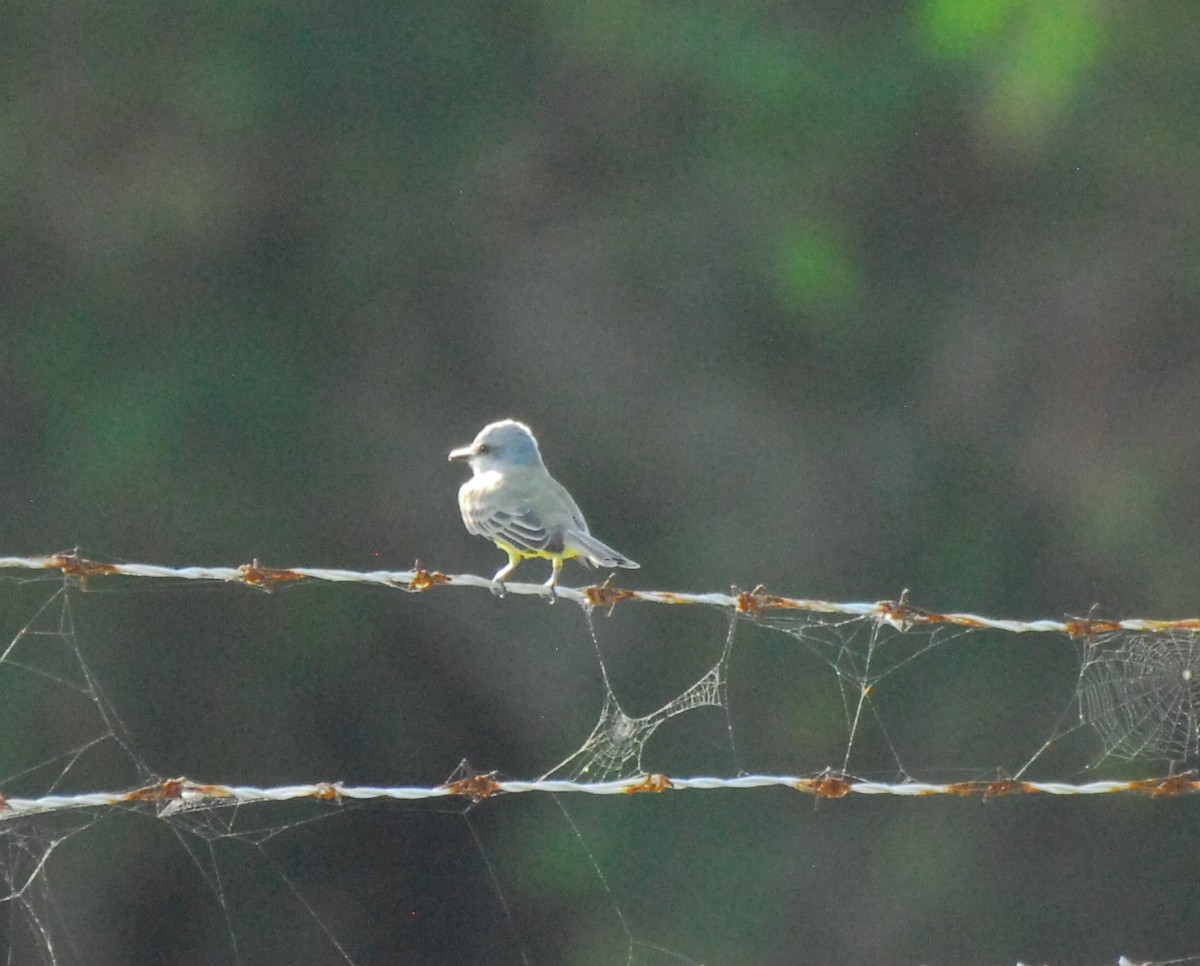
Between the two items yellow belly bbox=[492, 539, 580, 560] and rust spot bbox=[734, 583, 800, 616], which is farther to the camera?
yellow belly bbox=[492, 539, 580, 560]

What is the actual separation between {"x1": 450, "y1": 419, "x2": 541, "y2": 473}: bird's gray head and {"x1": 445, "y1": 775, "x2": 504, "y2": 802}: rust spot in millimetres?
2205

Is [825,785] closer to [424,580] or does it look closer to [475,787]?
[475,787]

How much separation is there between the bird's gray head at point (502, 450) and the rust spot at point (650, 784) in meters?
2.19

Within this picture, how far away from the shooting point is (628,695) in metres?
A: 10.4

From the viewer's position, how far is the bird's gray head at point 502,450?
19.3 ft

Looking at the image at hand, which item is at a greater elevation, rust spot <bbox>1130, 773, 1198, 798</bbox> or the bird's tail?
the bird's tail

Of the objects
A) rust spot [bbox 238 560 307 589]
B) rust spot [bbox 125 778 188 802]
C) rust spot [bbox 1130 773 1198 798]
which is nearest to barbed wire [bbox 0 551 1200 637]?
rust spot [bbox 238 560 307 589]

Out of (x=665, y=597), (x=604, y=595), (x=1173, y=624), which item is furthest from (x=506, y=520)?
(x=1173, y=624)

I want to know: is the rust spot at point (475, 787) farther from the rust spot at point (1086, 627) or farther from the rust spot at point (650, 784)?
the rust spot at point (1086, 627)

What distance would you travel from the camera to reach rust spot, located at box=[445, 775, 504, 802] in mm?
3613

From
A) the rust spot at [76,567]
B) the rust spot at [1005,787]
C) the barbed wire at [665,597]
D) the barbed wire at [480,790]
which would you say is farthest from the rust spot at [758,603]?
the rust spot at [76,567]

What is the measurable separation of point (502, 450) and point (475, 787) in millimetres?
2351

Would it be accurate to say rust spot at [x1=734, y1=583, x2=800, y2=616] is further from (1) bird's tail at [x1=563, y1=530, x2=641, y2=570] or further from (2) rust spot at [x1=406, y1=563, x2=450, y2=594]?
(1) bird's tail at [x1=563, y1=530, x2=641, y2=570]

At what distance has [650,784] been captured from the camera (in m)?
3.80
